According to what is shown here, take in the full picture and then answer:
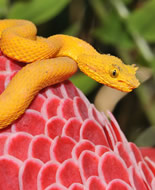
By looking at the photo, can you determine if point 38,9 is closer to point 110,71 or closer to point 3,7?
point 3,7

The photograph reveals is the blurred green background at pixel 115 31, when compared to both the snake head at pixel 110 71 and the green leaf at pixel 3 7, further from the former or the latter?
the snake head at pixel 110 71

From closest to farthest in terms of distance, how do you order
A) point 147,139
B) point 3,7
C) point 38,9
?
1. point 3,7
2. point 38,9
3. point 147,139

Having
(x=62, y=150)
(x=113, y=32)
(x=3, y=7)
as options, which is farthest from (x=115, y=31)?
(x=62, y=150)

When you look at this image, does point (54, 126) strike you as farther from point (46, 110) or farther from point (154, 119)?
point (154, 119)

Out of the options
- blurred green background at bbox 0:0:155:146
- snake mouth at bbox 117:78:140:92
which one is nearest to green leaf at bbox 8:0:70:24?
blurred green background at bbox 0:0:155:146

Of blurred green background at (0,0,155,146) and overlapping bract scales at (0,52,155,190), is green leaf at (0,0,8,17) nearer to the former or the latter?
blurred green background at (0,0,155,146)

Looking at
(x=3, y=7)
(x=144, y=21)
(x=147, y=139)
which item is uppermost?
(x=144, y=21)

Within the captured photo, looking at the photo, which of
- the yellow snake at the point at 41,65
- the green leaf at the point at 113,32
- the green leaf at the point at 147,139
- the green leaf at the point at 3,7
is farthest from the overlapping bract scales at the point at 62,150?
the green leaf at the point at 113,32

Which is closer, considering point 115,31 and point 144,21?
point 144,21
